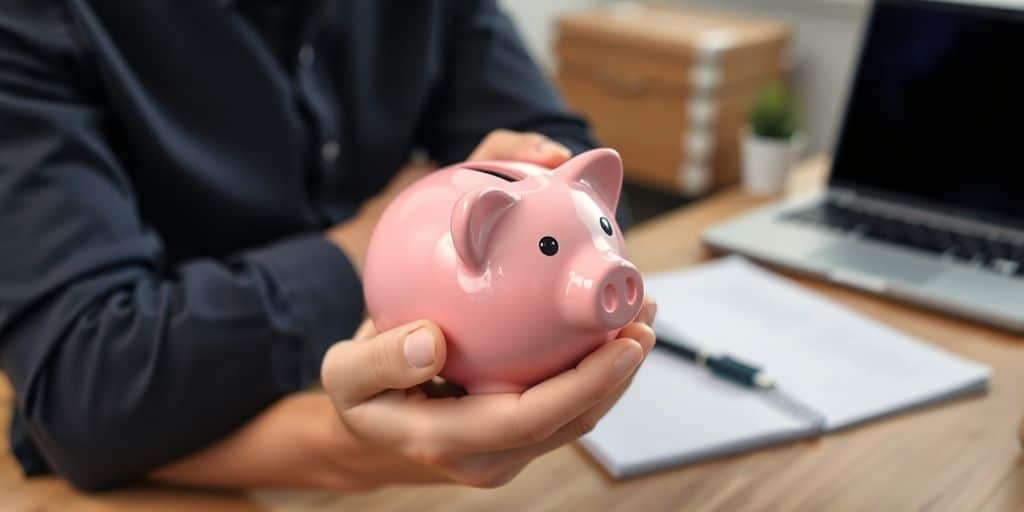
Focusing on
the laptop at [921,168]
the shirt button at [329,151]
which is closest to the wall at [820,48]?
the laptop at [921,168]

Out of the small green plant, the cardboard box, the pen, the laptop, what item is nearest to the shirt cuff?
the pen

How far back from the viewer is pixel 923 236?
0.93 meters

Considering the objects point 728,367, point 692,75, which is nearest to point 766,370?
point 728,367

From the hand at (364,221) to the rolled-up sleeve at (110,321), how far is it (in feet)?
0.45

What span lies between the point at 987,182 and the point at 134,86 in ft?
2.62

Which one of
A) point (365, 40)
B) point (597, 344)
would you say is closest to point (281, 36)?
point (365, 40)

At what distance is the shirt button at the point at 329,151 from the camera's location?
2.73ft

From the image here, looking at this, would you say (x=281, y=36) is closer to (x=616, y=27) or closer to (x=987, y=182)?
(x=987, y=182)

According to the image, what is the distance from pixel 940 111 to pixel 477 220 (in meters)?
0.74

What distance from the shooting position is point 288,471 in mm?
582

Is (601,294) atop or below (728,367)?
atop

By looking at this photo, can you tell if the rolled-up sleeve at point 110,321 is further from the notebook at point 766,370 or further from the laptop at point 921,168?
the laptop at point 921,168

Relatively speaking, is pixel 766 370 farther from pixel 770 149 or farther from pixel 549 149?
pixel 770 149

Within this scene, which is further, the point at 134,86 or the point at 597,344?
the point at 134,86
